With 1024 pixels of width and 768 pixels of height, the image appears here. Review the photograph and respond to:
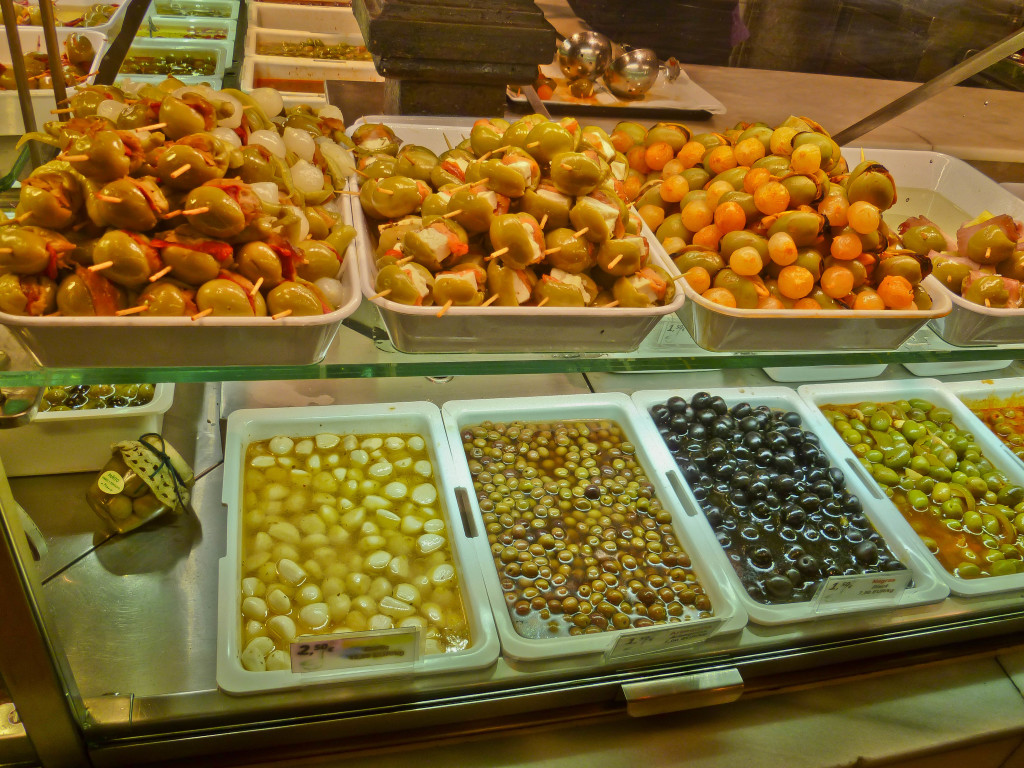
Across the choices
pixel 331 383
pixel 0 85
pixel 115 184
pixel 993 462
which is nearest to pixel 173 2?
pixel 0 85

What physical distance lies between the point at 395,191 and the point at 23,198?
46 cm

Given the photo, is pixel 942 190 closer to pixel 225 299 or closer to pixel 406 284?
pixel 406 284

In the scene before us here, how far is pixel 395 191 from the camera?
1105mm

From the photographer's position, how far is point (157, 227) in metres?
0.89

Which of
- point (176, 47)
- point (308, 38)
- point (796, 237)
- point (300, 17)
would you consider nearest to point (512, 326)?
point (796, 237)

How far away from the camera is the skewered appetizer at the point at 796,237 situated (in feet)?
3.73

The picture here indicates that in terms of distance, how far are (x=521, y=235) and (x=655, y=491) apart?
845 mm

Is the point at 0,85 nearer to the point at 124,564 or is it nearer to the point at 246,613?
the point at 124,564

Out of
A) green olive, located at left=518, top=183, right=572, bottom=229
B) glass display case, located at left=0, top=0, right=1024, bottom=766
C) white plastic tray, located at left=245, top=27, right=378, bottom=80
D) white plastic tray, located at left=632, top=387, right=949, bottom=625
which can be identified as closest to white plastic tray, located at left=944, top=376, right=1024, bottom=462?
glass display case, located at left=0, top=0, right=1024, bottom=766

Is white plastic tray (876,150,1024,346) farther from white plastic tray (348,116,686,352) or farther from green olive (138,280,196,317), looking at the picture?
green olive (138,280,196,317)

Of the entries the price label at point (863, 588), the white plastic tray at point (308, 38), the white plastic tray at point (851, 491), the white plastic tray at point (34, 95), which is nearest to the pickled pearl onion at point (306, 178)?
the white plastic tray at point (34, 95)

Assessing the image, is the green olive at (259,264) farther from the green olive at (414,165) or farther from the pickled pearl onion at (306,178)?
the green olive at (414,165)

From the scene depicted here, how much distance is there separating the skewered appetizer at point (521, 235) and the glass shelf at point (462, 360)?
78mm

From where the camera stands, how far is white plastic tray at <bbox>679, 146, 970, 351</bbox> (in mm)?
1072
